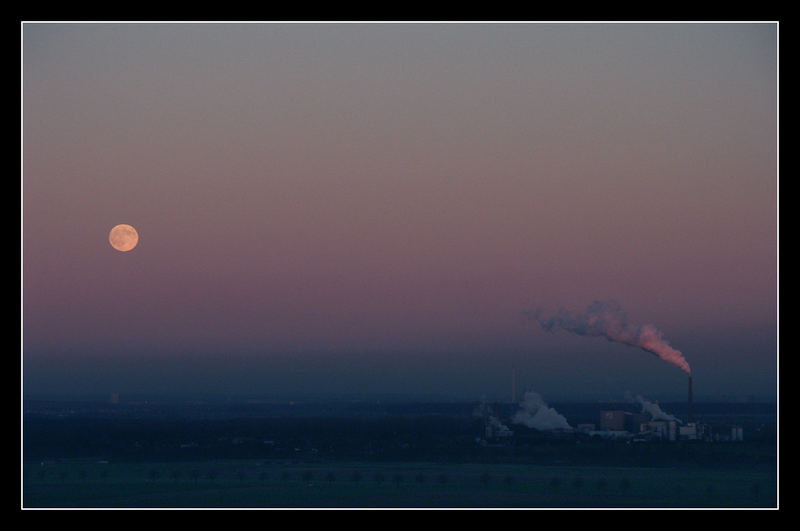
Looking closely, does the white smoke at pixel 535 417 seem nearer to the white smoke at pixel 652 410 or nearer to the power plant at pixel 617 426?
the power plant at pixel 617 426

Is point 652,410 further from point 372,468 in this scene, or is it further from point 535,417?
point 372,468

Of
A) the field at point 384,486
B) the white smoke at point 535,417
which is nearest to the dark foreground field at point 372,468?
the field at point 384,486

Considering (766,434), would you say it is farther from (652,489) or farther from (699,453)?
(652,489)

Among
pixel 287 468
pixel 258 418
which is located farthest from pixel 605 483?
pixel 258 418

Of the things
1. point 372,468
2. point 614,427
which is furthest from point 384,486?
point 614,427

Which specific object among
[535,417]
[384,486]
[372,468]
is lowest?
[372,468]

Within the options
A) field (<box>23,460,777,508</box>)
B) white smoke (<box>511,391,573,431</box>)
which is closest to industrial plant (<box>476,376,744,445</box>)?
white smoke (<box>511,391,573,431</box>)

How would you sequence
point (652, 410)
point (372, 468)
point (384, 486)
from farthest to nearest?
1. point (652, 410)
2. point (372, 468)
3. point (384, 486)
